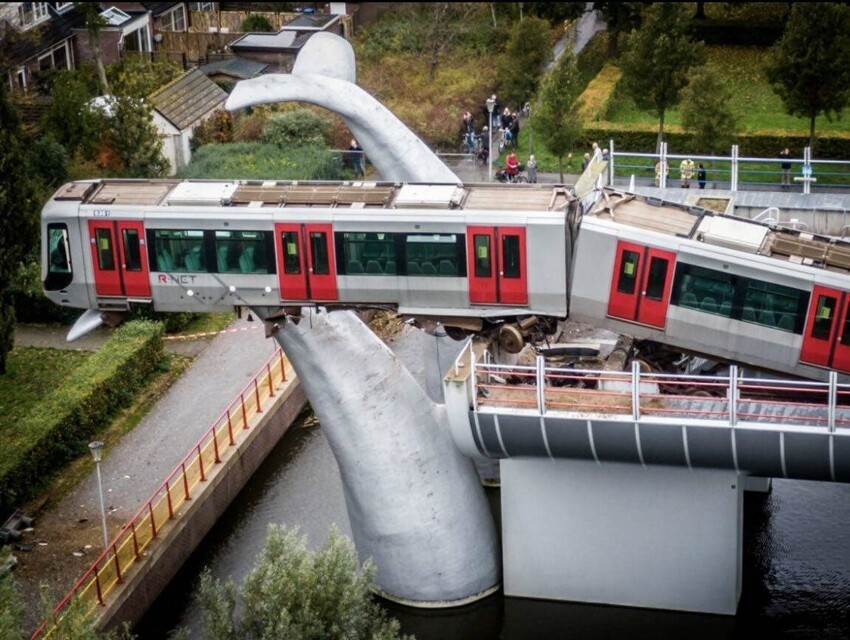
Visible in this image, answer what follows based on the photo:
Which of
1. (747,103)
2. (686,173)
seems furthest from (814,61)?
(686,173)

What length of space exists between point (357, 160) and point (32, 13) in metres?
16.8

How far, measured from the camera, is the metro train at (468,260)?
96.4ft

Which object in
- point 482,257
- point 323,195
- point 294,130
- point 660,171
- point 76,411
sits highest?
point 323,195

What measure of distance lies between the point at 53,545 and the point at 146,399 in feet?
24.5

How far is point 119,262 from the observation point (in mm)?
32156

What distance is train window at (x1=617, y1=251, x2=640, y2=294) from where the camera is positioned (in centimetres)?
2989

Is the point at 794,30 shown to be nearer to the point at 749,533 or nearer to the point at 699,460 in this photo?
the point at 749,533

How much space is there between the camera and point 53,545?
3481 centimetres

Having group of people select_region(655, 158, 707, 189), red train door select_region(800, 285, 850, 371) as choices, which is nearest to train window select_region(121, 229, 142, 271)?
red train door select_region(800, 285, 850, 371)

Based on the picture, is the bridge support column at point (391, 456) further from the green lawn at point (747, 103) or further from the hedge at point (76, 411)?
the green lawn at point (747, 103)

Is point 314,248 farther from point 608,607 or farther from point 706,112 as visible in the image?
point 706,112

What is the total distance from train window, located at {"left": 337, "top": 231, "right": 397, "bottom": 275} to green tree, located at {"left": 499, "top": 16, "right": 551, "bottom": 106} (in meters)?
29.9

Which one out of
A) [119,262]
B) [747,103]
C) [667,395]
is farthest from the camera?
[747,103]

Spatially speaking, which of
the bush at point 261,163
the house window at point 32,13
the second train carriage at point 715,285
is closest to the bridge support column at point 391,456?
the second train carriage at point 715,285
